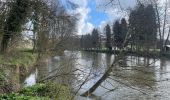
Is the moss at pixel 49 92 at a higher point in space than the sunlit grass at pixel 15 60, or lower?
lower

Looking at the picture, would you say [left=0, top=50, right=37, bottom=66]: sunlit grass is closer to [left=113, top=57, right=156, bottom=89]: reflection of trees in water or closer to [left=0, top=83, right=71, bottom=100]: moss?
[left=113, top=57, right=156, bottom=89]: reflection of trees in water

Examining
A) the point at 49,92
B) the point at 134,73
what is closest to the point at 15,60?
the point at 134,73

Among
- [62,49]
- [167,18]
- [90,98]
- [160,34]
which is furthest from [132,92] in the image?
[160,34]

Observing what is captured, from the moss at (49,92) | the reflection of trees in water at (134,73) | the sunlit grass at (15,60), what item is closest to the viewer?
the moss at (49,92)

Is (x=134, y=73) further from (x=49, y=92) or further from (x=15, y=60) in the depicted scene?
(x=49, y=92)

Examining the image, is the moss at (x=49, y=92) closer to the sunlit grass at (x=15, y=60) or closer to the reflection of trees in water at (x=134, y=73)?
the reflection of trees in water at (x=134, y=73)

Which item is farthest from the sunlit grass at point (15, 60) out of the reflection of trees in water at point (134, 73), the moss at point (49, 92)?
the moss at point (49, 92)

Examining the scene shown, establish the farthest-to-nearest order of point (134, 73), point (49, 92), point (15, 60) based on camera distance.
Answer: point (15, 60) < point (134, 73) < point (49, 92)

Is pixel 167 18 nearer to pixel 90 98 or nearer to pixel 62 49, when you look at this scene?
pixel 62 49

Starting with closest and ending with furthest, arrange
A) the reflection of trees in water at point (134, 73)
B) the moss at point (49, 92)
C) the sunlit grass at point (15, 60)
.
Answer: the moss at point (49, 92) → the reflection of trees in water at point (134, 73) → the sunlit grass at point (15, 60)

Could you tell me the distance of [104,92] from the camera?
18.8 meters

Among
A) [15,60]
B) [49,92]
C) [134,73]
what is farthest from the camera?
[15,60]

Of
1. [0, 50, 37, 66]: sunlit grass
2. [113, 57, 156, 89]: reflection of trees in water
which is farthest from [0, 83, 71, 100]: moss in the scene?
[0, 50, 37, 66]: sunlit grass

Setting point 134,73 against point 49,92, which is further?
point 134,73
